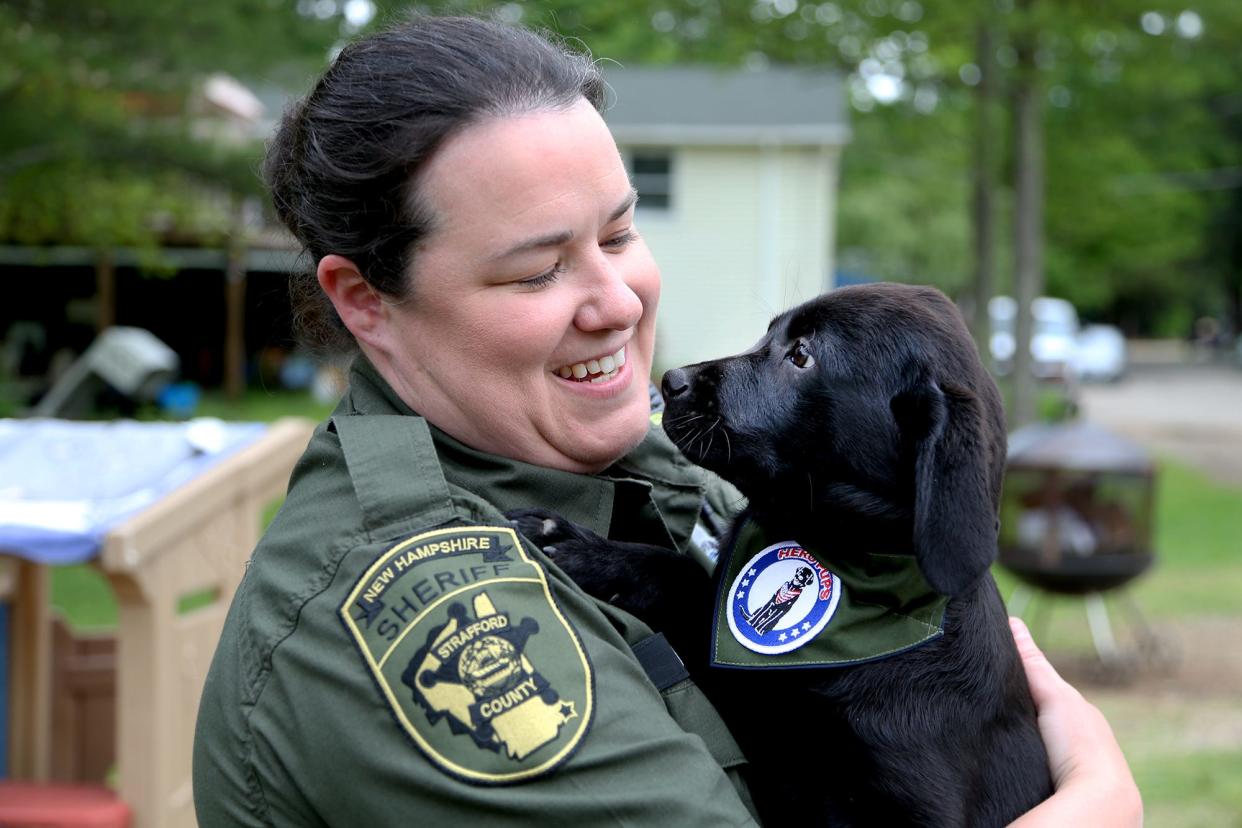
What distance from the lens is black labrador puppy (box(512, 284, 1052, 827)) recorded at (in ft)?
6.28

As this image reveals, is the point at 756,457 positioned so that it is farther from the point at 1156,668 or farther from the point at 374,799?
the point at 1156,668

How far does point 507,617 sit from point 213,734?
39 cm

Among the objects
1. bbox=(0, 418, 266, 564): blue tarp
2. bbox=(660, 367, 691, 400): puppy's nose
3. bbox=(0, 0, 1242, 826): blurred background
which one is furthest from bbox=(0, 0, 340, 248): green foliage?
bbox=(660, 367, 691, 400): puppy's nose

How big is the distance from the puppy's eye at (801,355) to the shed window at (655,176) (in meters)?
22.3

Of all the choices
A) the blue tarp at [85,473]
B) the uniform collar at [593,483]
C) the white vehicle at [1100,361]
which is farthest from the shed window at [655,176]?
the uniform collar at [593,483]

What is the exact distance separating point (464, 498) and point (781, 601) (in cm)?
59

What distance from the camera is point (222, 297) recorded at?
995 inches

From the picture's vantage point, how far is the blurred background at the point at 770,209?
7.61 metres

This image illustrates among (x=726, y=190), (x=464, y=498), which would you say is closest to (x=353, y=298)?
(x=464, y=498)

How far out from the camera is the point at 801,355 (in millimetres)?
2330

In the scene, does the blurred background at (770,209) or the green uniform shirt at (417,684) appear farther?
the blurred background at (770,209)

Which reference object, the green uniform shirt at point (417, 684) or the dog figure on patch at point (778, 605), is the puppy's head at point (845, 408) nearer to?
the dog figure on patch at point (778, 605)

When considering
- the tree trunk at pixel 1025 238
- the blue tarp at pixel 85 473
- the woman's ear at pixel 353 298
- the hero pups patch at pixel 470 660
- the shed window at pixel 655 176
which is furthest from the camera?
the shed window at pixel 655 176

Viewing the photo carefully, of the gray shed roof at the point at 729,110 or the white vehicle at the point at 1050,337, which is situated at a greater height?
the gray shed roof at the point at 729,110
